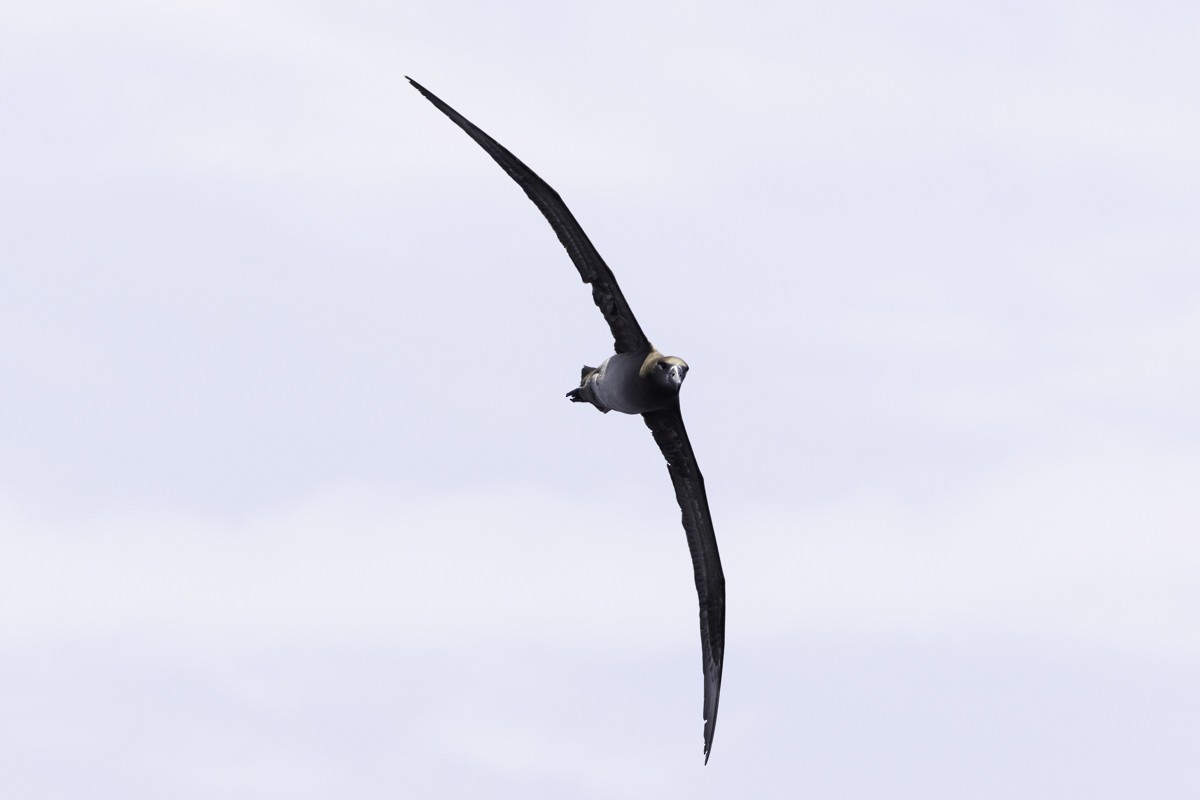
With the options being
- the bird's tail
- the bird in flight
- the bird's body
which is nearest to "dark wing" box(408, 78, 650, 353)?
the bird in flight

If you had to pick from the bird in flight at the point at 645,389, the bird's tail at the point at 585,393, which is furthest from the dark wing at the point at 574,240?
the bird's tail at the point at 585,393

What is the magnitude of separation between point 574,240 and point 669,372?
7.48 ft

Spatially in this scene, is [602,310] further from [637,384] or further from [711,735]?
[711,735]

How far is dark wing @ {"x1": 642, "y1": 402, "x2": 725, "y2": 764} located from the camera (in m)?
25.1

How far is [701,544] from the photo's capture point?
86.5 feet

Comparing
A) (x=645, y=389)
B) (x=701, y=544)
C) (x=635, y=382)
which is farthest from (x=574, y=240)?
(x=701, y=544)

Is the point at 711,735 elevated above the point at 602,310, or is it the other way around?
the point at 602,310

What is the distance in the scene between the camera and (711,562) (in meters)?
26.5

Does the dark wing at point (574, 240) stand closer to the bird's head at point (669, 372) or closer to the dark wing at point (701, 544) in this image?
the bird's head at point (669, 372)

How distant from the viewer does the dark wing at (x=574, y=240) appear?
2130cm

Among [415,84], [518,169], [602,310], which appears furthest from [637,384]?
[415,84]

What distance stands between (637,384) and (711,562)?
14.7 ft

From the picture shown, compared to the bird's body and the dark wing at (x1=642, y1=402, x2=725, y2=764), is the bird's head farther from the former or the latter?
the dark wing at (x1=642, y1=402, x2=725, y2=764)

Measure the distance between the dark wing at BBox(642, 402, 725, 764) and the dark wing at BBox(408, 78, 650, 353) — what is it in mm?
1532
